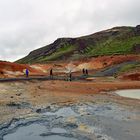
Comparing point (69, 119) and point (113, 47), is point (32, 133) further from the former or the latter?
point (113, 47)

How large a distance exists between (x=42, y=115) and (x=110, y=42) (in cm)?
10546

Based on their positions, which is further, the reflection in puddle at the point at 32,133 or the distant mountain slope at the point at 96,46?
the distant mountain slope at the point at 96,46

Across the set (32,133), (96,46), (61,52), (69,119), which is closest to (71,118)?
(69,119)

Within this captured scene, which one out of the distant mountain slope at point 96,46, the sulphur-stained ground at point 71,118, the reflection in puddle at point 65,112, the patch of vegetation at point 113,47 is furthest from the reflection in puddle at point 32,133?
the patch of vegetation at point 113,47

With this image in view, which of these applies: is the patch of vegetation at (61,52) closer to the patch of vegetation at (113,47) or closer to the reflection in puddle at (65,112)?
the patch of vegetation at (113,47)

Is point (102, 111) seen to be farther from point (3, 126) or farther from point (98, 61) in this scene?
point (98, 61)

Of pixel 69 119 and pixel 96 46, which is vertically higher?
pixel 96 46

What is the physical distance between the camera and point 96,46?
428ft

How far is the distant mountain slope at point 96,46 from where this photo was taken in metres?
115

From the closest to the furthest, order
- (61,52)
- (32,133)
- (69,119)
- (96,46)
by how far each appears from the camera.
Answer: (32,133)
(69,119)
(61,52)
(96,46)

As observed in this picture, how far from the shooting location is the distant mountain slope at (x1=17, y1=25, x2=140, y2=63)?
11535 cm

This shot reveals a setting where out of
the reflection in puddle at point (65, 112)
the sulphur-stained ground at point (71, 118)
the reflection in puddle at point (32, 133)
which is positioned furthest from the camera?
the reflection in puddle at point (65, 112)

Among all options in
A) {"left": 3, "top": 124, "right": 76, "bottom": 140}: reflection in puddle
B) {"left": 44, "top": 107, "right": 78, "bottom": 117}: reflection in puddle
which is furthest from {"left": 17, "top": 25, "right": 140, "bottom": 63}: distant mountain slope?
{"left": 3, "top": 124, "right": 76, "bottom": 140}: reflection in puddle

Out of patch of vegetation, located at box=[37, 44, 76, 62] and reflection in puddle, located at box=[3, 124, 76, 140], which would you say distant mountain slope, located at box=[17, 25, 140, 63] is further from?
reflection in puddle, located at box=[3, 124, 76, 140]
